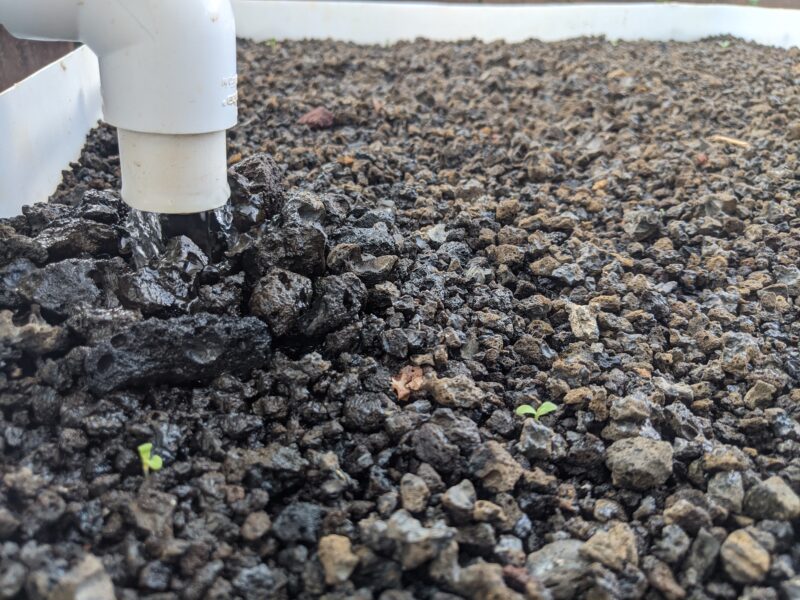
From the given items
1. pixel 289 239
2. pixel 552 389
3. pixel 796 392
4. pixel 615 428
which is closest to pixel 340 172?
pixel 289 239

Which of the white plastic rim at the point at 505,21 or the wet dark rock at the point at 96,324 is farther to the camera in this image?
the white plastic rim at the point at 505,21

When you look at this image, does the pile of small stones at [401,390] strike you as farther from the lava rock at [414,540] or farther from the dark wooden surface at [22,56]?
the dark wooden surface at [22,56]

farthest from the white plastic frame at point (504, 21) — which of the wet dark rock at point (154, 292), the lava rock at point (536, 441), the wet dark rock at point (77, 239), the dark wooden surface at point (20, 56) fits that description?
the lava rock at point (536, 441)

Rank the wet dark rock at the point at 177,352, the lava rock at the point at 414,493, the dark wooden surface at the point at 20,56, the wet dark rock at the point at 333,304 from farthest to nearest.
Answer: the dark wooden surface at the point at 20,56, the wet dark rock at the point at 333,304, the wet dark rock at the point at 177,352, the lava rock at the point at 414,493

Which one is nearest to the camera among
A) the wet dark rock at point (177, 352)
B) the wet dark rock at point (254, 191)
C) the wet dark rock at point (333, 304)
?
the wet dark rock at point (177, 352)

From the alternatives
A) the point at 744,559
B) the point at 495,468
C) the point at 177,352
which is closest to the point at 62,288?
the point at 177,352

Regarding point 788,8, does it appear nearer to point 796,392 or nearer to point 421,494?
point 796,392

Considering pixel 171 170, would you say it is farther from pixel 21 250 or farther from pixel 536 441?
pixel 536 441

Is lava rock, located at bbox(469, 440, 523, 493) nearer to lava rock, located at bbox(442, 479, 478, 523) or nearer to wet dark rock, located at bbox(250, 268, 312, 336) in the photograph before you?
lava rock, located at bbox(442, 479, 478, 523)
